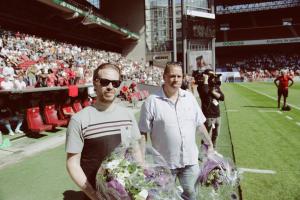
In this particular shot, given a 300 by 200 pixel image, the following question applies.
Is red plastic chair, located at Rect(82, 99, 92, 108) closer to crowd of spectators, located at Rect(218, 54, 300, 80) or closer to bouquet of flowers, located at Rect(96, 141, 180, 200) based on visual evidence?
bouquet of flowers, located at Rect(96, 141, 180, 200)

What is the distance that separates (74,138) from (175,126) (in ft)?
4.43

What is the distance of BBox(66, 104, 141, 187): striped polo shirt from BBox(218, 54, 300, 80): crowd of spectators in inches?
2249

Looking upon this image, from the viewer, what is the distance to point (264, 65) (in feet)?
206

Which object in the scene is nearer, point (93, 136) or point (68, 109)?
point (93, 136)

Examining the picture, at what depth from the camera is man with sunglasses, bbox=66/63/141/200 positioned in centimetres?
266

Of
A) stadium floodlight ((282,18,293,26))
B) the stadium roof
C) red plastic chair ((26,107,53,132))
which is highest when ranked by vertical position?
stadium floodlight ((282,18,293,26))

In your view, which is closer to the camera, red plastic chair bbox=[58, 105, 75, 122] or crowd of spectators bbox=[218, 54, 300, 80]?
red plastic chair bbox=[58, 105, 75, 122]

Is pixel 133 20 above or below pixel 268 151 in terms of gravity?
above

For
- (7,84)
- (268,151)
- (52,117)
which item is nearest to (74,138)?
(268,151)

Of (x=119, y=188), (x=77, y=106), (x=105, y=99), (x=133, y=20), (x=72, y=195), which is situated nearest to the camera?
(x=119, y=188)

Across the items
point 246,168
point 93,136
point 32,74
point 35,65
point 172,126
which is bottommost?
point 246,168

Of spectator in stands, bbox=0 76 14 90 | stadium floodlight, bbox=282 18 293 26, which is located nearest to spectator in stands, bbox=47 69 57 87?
spectator in stands, bbox=0 76 14 90

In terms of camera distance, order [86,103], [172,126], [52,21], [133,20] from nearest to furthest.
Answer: [172,126], [86,103], [52,21], [133,20]

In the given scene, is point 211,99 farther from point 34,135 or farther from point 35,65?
point 35,65
